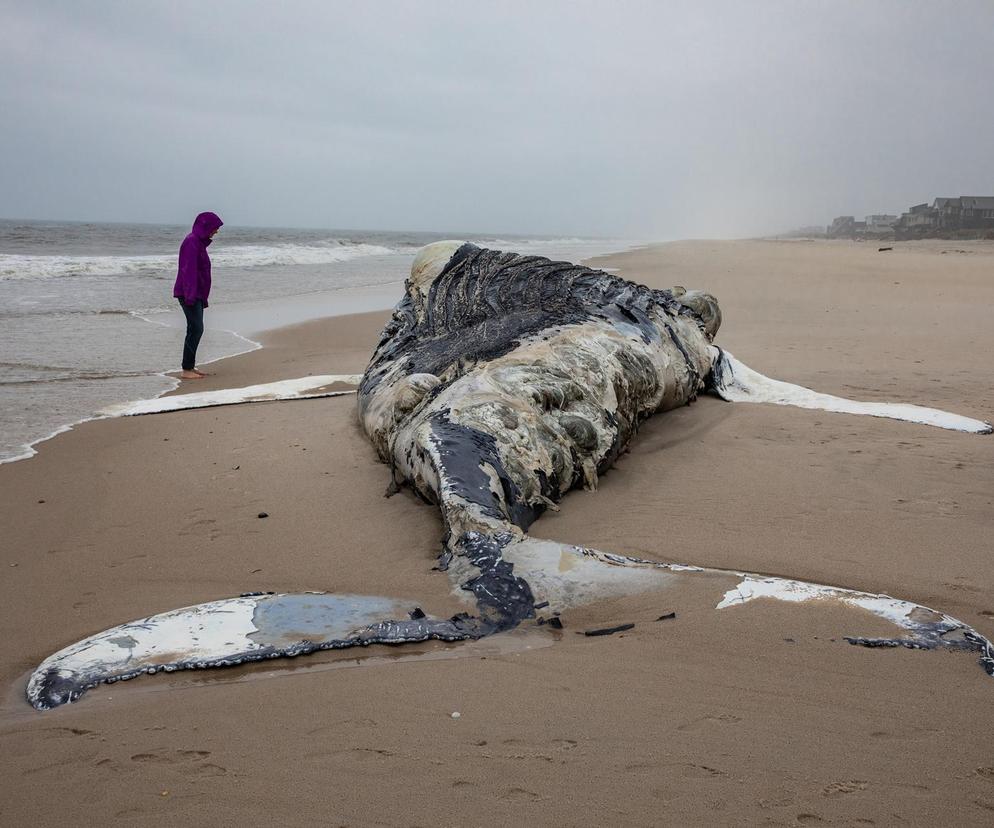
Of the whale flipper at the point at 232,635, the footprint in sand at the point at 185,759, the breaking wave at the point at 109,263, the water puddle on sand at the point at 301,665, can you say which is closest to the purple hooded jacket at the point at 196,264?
the whale flipper at the point at 232,635

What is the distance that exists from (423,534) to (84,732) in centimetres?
166

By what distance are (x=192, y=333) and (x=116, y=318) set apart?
5.05 m

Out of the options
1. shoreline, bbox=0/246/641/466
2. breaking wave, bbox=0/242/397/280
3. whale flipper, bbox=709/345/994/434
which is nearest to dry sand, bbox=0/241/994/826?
whale flipper, bbox=709/345/994/434

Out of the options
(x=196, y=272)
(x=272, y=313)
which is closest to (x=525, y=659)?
(x=196, y=272)

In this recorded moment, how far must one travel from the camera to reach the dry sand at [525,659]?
5.83 ft

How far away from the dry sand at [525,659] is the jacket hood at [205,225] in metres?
3.70

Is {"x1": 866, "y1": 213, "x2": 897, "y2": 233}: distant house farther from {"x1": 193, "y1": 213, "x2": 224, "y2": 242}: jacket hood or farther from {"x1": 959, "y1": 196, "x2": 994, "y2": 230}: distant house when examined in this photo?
{"x1": 193, "y1": 213, "x2": 224, "y2": 242}: jacket hood

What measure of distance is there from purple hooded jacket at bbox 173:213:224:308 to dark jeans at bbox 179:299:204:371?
0.07 meters

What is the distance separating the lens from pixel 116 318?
12.4 metres

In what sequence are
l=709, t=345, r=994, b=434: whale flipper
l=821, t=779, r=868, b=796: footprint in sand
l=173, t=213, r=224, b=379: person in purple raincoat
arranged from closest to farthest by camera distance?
1. l=821, t=779, r=868, b=796: footprint in sand
2. l=709, t=345, r=994, b=434: whale flipper
3. l=173, t=213, r=224, b=379: person in purple raincoat

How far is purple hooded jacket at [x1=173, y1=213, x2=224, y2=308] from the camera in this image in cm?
855

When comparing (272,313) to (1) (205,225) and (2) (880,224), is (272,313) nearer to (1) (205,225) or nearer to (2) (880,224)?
(1) (205,225)

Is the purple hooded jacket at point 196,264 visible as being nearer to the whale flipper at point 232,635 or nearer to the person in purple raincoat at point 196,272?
the person in purple raincoat at point 196,272

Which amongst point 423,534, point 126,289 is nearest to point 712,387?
point 423,534
